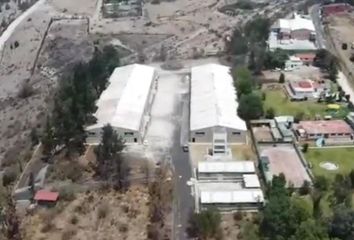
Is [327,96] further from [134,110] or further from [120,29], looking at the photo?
[120,29]

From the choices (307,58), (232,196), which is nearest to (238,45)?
(307,58)

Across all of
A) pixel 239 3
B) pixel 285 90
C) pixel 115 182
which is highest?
pixel 115 182

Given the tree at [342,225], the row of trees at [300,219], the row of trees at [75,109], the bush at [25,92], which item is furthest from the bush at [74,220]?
the bush at [25,92]

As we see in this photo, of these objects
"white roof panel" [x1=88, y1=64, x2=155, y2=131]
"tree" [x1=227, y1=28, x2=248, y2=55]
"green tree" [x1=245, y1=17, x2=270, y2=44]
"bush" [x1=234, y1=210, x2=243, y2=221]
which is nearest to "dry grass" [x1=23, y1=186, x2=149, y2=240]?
"bush" [x1=234, y1=210, x2=243, y2=221]

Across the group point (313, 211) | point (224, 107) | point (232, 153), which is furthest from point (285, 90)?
point (313, 211)

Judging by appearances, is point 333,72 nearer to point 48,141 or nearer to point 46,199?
point 48,141

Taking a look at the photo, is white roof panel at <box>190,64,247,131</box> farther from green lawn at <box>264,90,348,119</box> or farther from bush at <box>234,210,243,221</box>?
bush at <box>234,210,243,221</box>
